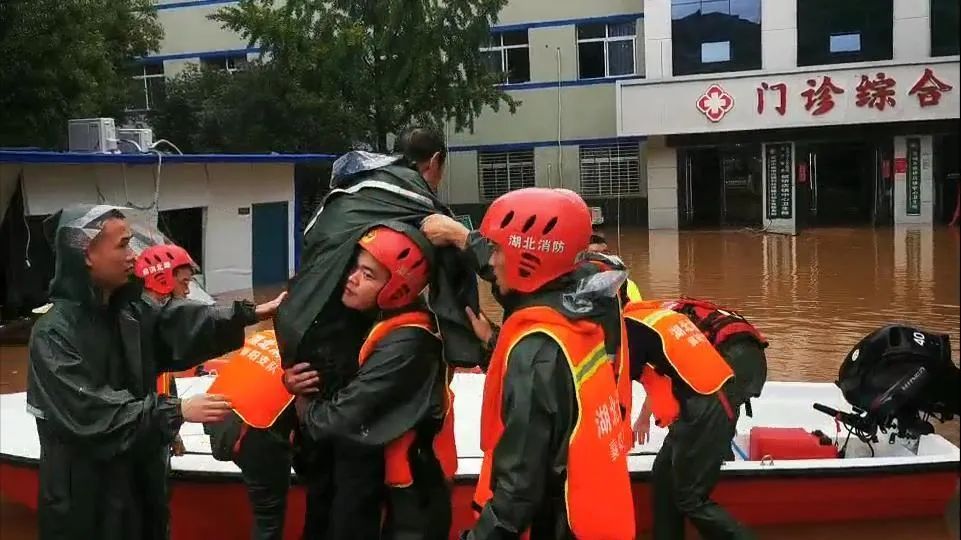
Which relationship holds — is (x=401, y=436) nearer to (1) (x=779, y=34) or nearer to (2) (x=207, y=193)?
(2) (x=207, y=193)

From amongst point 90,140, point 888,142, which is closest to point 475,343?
point 90,140

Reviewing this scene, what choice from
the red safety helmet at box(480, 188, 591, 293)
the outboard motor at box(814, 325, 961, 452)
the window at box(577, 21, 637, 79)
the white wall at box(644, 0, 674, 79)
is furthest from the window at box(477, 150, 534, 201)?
the red safety helmet at box(480, 188, 591, 293)

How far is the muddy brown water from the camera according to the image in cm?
550

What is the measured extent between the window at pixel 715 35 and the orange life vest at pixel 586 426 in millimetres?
22189

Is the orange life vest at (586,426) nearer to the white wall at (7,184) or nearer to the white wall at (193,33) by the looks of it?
the white wall at (7,184)

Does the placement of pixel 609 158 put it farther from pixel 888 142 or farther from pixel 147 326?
pixel 147 326

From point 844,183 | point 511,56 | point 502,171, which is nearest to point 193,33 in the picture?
point 511,56

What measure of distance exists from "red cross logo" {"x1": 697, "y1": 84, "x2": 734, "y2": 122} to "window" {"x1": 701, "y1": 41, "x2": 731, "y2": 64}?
1.23 meters

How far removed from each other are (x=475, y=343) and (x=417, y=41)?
64.0 ft

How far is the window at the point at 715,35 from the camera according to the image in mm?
23172

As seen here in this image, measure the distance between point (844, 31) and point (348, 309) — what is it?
2243cm

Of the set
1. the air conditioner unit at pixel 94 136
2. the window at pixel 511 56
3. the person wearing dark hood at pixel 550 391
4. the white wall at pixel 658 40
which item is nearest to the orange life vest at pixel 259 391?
the person wearing dark hood at pixel 550 391

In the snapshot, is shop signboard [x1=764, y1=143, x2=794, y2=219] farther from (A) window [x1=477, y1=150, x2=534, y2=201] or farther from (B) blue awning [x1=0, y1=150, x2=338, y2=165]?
(B) blue awning [x1=0, y1=150, x2=338, y2=165]

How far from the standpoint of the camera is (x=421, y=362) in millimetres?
2844
